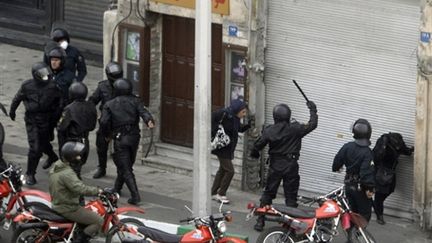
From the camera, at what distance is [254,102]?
1897 cm

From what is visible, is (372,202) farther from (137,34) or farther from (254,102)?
(137,34)

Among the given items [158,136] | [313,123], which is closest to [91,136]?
[158,136]

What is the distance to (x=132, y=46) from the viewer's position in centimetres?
2033

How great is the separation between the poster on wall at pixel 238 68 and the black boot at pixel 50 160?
2.78 metres

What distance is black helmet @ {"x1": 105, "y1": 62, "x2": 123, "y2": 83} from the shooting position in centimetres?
1898

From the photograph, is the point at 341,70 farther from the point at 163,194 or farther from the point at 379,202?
the point at 163,194

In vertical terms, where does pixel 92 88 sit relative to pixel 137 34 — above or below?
below

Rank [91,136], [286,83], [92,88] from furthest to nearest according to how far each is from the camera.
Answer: [92,88], [91,136], [286,83]

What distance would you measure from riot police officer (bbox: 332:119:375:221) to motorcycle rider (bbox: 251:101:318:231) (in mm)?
607

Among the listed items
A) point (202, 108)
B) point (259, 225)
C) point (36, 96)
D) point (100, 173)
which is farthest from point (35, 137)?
point (259, 225)

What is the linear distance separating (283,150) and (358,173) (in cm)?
105

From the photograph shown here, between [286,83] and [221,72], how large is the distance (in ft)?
3.64

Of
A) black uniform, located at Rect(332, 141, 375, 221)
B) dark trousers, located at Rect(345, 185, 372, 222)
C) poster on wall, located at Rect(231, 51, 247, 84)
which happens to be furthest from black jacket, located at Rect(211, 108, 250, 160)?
dark trousers, located at Rect(345, 185, 372, 222)

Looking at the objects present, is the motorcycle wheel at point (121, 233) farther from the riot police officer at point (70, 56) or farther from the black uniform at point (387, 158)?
the riot police officer at point (70, 56)
